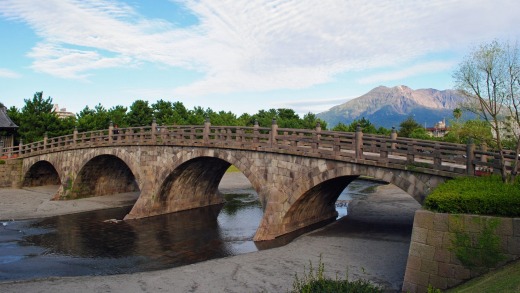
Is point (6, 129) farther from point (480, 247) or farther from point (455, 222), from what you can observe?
point (480, 247)

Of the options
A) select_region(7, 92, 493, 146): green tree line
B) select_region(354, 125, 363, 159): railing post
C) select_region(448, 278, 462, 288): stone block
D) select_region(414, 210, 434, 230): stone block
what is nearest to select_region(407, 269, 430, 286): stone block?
select_region(448, 278, 462, 288): stone block

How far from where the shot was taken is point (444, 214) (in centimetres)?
1291

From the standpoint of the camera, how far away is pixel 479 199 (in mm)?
12609

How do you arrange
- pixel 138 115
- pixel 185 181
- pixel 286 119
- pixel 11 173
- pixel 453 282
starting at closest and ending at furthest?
pixel 453 282, pixel 185 181, pixel 11 173, pixel 138 115, pixel 286 119

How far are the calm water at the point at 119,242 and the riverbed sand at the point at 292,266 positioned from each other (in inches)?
88.2

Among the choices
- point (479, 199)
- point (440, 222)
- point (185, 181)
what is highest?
point (479, 199)

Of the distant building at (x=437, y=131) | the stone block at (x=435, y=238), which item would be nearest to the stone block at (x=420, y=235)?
the stone block at (x=435, y=238)

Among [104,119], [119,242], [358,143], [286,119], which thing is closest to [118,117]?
[104,119]

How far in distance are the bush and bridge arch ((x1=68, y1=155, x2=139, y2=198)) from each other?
29.4 metres

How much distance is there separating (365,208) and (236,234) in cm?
1169

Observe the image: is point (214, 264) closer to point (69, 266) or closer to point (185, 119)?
point (69, 266)

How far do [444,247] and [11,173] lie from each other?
152 ft

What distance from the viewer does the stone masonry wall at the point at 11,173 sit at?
43.5 metres

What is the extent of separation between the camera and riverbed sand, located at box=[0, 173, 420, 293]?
48.4 ft
